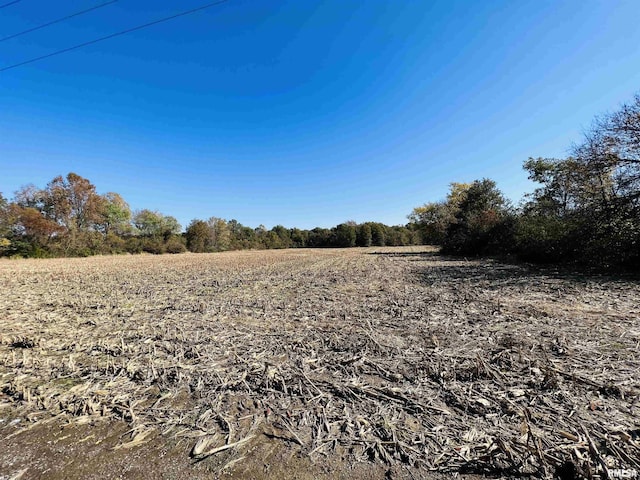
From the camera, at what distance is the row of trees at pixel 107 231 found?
32.6 m

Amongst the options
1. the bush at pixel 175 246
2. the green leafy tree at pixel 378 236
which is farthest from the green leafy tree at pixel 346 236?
the bush at pixel 175 246

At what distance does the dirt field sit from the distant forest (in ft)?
24.8

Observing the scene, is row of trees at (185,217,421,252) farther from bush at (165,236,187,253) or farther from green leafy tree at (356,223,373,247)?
bush at (165,236,187,253)

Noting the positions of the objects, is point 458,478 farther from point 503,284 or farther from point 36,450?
point 503,284

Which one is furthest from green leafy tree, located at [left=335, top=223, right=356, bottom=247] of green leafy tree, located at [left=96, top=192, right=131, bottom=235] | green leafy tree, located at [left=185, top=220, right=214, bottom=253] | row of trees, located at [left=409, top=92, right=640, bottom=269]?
row of trees, located at [left=409, top=92, right=640, bottom=269]

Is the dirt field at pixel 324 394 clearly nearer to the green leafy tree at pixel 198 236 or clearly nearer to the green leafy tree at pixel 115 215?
the green leafy tree at pixel 115 215

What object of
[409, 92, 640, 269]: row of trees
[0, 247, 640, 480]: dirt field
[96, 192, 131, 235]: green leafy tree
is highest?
[96, 192, 131, 235]: green leafy tree

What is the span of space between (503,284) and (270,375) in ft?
29.6

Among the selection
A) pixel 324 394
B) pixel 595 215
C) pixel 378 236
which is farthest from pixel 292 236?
pixel 324 394

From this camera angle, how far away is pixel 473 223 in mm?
24797

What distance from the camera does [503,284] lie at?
9.16 metres

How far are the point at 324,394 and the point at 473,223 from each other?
26.2m

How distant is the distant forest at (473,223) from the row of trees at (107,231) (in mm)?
124

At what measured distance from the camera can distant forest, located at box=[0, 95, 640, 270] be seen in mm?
10656
